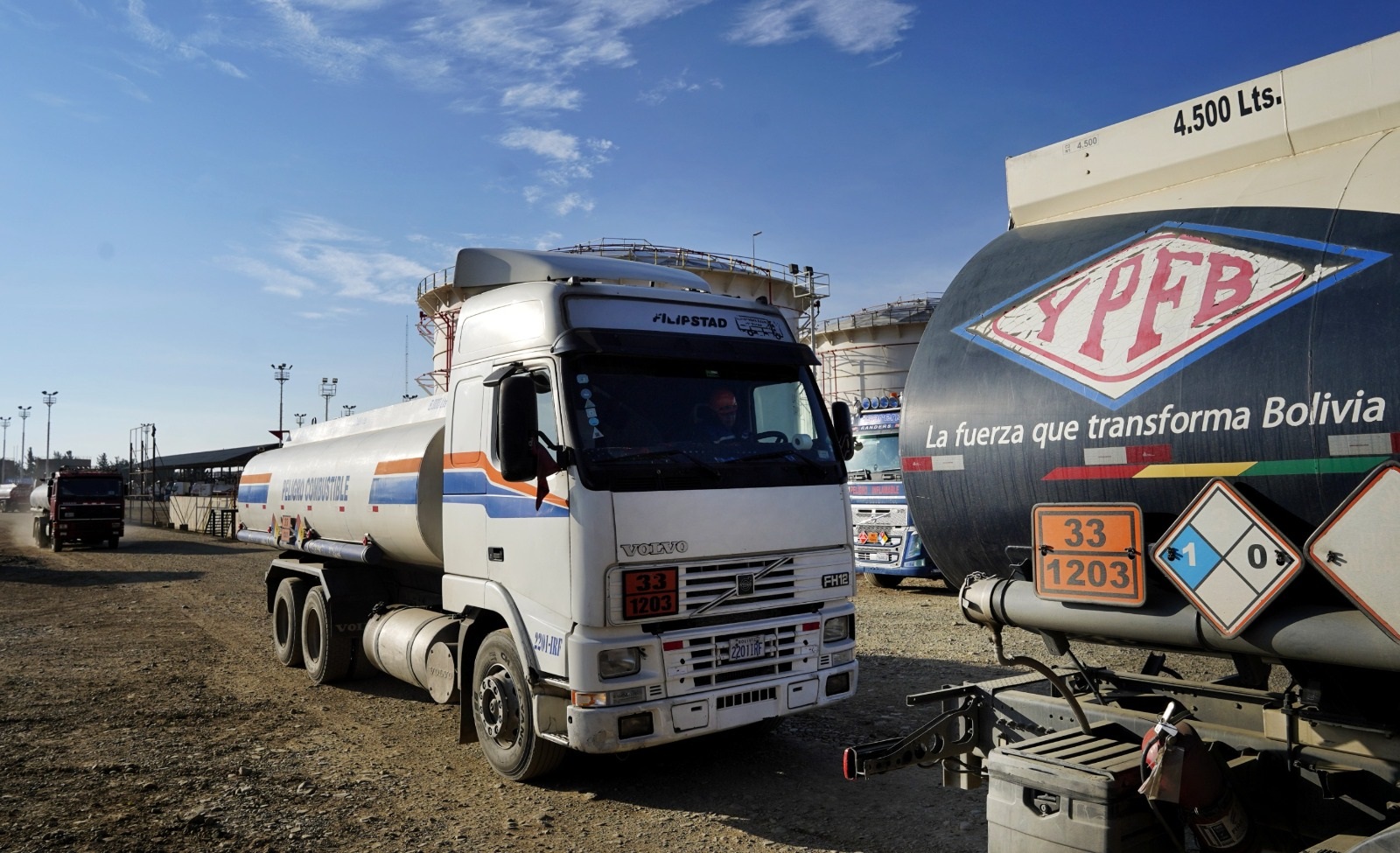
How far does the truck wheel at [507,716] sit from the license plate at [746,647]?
4.48 ft

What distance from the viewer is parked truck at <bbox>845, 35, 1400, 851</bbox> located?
10.6 feet

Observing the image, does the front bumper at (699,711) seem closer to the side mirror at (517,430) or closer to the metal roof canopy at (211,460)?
the side mirror at (517,430)

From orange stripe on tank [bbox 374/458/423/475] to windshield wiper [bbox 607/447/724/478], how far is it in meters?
2.82

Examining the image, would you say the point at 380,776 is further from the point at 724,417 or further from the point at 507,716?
the point at 724,417

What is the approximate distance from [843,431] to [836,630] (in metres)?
1.49

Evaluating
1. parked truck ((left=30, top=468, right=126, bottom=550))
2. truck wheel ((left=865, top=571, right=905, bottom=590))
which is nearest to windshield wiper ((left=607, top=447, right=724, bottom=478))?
truck wheel ((left=865, top=571, right=905, bottom=590))

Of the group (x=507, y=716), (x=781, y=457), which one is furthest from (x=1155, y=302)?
(x=507, y=716)

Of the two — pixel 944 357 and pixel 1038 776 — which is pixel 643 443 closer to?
pixel 944 357

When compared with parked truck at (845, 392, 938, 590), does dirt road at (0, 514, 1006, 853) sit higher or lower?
lower

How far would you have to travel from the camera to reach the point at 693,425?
248 inches

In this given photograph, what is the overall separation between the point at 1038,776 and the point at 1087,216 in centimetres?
260

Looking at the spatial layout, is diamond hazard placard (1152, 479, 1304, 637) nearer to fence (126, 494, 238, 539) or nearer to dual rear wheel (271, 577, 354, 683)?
dual rear wheel (271, 577, 354, 683)

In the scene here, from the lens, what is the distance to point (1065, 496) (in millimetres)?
3975

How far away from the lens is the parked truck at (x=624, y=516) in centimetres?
577
